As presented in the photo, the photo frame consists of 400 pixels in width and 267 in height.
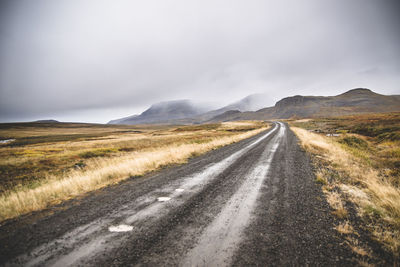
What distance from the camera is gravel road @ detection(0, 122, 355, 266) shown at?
101 inches

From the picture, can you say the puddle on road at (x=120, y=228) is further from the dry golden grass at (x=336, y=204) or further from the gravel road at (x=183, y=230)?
the dry golden grass at (x=336, y=204)

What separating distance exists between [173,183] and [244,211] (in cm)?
316

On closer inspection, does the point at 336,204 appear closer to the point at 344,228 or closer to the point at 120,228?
the point at 344,228

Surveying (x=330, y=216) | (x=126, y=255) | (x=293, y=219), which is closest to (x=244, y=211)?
(x=293, y=219)

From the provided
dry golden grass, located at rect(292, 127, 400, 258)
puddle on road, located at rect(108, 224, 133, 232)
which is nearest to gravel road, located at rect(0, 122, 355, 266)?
puddle on road, located at rect(108, 224, 133, 232)

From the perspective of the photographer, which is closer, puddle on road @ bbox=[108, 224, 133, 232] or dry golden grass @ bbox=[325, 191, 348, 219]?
puddle on road @ bbox=[108, 224, 133, 232]

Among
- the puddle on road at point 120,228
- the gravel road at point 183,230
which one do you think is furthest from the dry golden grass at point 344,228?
the puddle on road at point 120,228

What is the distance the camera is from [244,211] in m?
4.09

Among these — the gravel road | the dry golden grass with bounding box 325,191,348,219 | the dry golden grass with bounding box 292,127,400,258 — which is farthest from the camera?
the dry golden grass with bounding box 325,191,348,219

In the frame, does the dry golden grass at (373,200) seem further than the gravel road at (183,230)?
Yes

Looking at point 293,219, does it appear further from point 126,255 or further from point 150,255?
point 126,255

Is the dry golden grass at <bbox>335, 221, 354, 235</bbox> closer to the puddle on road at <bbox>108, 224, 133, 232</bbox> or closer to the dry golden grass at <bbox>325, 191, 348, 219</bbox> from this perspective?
the dry golden grass at <bbox>325, 191, 348, 219</bbox>

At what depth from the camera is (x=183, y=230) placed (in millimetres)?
3322

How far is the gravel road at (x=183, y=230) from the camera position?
2574 mm
